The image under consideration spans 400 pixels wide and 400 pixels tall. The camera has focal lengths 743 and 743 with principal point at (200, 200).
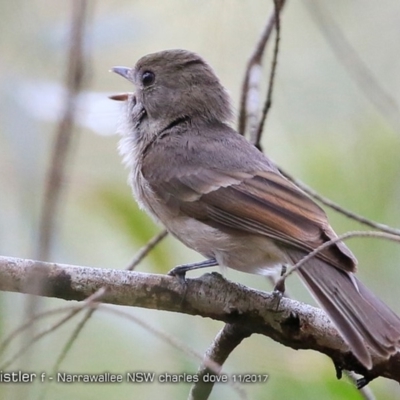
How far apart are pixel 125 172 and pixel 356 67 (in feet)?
5.86

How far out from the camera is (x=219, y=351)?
297 cm

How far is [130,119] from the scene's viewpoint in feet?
13.8

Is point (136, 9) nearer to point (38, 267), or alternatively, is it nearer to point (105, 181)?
point (105, 181)

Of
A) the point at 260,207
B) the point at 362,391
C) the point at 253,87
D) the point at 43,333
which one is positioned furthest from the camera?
the point at 253,87

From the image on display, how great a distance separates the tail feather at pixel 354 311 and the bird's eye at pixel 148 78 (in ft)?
5.76

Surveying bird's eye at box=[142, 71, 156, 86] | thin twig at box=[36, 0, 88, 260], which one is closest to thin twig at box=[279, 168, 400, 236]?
bird's eye at box=[142, 71, 156, 86]

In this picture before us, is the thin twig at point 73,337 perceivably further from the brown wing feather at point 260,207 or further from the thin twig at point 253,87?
the thin twig at point 253,87

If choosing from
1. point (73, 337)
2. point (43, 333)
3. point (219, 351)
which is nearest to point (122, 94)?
point (219, 351)

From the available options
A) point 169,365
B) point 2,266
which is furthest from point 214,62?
point 2,266

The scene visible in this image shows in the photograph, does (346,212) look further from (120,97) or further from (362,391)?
(120,97)

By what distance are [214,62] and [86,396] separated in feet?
9.15

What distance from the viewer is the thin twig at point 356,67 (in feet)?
13.0

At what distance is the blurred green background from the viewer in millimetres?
3232

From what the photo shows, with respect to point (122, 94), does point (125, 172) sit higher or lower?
lower
